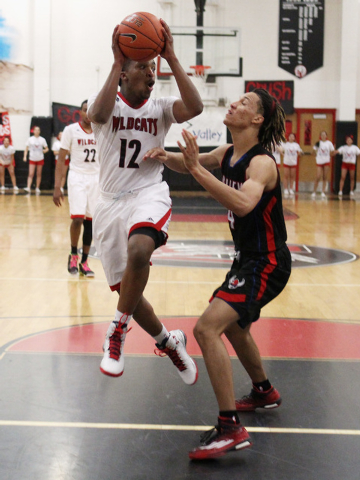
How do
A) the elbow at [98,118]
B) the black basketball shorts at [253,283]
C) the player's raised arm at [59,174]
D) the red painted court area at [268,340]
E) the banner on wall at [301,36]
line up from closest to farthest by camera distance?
the black basketball shorts at [253,283] < the elbow at [98,118] < the red painted court area at [268,340] < the player's raised arm at [59,174] < the banner on wall at [301,36]

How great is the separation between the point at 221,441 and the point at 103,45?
17925 mm

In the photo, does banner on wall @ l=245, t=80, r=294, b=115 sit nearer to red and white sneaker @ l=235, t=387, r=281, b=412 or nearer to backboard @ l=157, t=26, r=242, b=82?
backboard @ l=157, t=26, r=242, b=82

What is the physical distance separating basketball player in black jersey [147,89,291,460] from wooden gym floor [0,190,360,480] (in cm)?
14

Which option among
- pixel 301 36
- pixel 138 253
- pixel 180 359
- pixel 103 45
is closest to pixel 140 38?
pixel 138 253

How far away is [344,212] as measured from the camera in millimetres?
13648

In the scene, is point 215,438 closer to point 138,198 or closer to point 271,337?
point 138,198

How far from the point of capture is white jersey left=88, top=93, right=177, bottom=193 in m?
3.48

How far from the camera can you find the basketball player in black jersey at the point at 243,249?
112 inches

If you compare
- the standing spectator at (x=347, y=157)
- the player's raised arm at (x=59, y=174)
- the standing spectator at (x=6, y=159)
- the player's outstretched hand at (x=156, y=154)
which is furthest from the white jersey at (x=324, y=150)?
the player's outstretched hand at (x=156, y=154)

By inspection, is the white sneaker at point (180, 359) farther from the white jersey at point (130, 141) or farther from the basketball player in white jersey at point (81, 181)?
the basketball player in white jersey at point (81, 181)

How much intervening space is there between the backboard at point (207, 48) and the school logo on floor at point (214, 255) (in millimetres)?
8271

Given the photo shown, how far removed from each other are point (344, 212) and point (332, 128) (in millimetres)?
6920

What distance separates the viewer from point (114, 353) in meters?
3.26

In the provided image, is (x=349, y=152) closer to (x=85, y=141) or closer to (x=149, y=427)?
(x=85, y=141)
